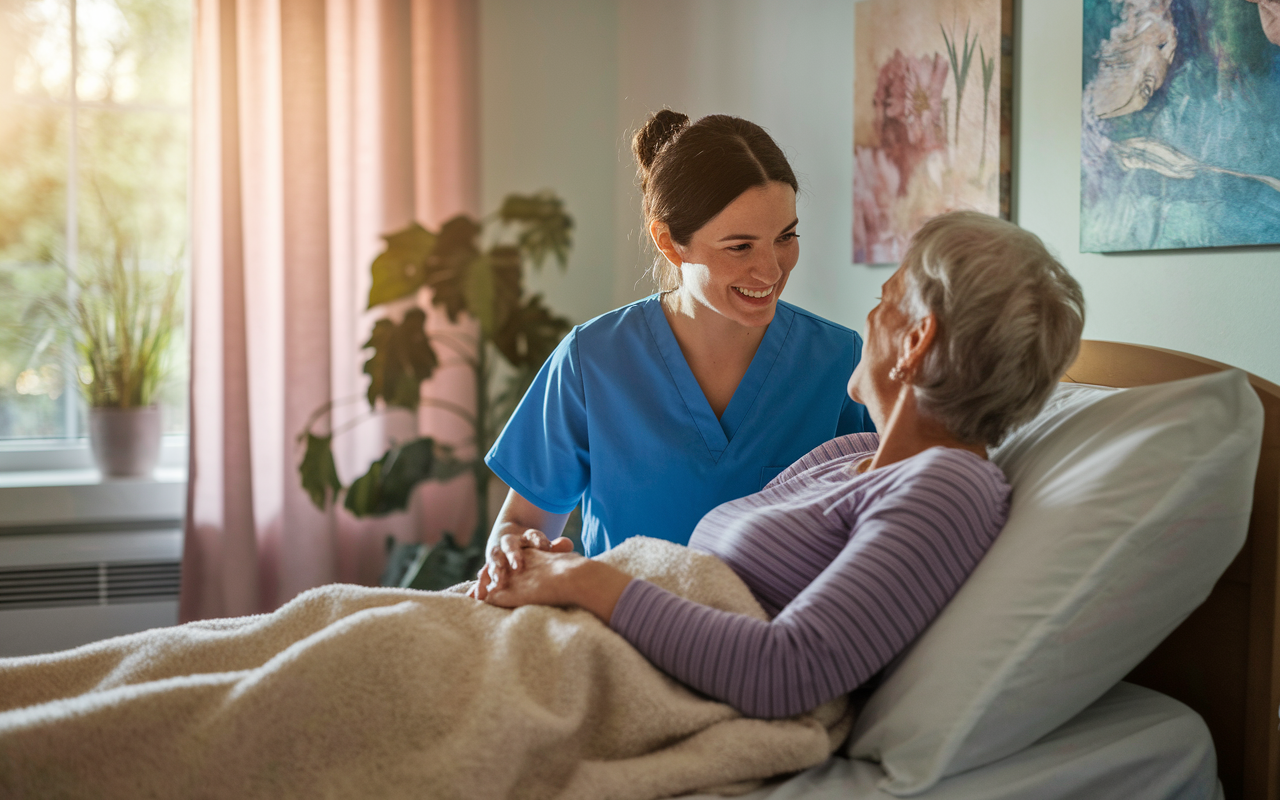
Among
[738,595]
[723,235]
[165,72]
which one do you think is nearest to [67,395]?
[165,72]

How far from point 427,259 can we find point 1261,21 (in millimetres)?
2044

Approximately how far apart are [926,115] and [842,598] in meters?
1.33

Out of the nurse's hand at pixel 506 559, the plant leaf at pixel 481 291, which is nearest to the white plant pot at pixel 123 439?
the plant leaf at pixel 481 291

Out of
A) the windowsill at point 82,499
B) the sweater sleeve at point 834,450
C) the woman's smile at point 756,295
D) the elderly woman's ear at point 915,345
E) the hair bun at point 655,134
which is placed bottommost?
the windowsill at point 82,499

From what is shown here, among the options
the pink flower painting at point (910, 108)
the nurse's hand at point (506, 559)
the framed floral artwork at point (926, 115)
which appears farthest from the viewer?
the pink flower painting at point (910, 108)

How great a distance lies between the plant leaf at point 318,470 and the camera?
2.53 meters

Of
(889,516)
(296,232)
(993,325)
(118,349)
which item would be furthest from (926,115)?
(118,349)

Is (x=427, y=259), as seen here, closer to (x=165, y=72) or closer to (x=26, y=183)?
(x=165, y=72)

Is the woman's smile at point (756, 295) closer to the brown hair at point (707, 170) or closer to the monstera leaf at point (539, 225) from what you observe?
the brown hair at point (707, 170)

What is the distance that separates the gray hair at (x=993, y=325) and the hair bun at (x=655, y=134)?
0.68 meters

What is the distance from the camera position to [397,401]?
8.71 feet

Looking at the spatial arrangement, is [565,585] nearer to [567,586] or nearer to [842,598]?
[567,586]

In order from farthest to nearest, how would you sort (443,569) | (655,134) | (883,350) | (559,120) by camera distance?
(559,120), (443,569), (655,134), (883,350)

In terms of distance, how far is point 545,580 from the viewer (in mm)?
996
